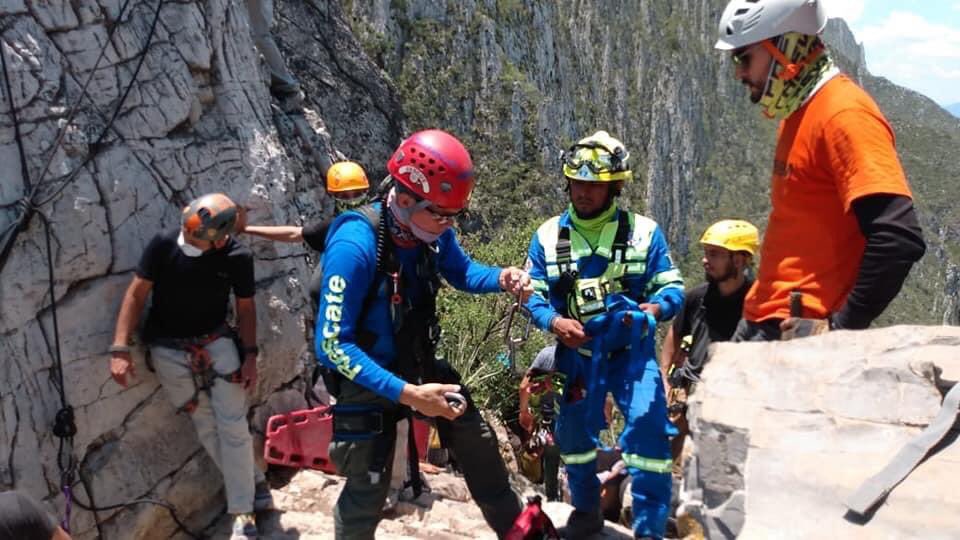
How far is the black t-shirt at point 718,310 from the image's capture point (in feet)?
15.9

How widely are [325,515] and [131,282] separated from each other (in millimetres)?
1980

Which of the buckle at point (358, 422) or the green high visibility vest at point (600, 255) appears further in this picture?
the green high visibility vest at point (600, 255)

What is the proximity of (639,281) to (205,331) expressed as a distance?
2.59 metres

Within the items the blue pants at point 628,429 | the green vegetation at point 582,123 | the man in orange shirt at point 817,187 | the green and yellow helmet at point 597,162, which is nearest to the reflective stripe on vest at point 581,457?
the blue pants at point 628,429

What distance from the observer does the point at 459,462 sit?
3848 mm

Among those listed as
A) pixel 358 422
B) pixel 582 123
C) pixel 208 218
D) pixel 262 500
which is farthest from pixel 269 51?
pixel 582 123

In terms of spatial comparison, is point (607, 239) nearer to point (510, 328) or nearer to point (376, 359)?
point (376, 359)

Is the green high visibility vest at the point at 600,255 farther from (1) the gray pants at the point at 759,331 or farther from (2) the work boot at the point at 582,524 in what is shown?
(2) the work boot at the point at 582,524

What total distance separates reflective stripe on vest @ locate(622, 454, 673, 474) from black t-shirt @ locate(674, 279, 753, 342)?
124 cm

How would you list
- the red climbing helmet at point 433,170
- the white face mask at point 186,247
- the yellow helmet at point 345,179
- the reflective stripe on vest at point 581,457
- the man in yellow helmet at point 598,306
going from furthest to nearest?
the yellow helmet at point 345,179 → the white face mask at point 186,247 → the reflective stripe on vest at point 581,457 → the man in yellow helmet at point 598,306 → the red climbing helmet at point 433,170

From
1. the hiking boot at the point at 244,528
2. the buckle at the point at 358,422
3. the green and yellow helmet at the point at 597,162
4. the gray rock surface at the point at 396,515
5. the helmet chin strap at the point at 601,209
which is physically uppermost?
the green and yellow helmet at the point at 597,162

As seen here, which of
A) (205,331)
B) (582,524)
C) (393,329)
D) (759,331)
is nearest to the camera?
(759,331)

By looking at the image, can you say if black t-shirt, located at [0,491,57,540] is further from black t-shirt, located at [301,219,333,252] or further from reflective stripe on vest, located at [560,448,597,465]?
black t-shirt, located at [301,219,333,252]

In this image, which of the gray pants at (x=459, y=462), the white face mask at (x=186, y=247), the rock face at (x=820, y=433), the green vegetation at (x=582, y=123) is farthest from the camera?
the green vegetation at (x=582, y=123)
